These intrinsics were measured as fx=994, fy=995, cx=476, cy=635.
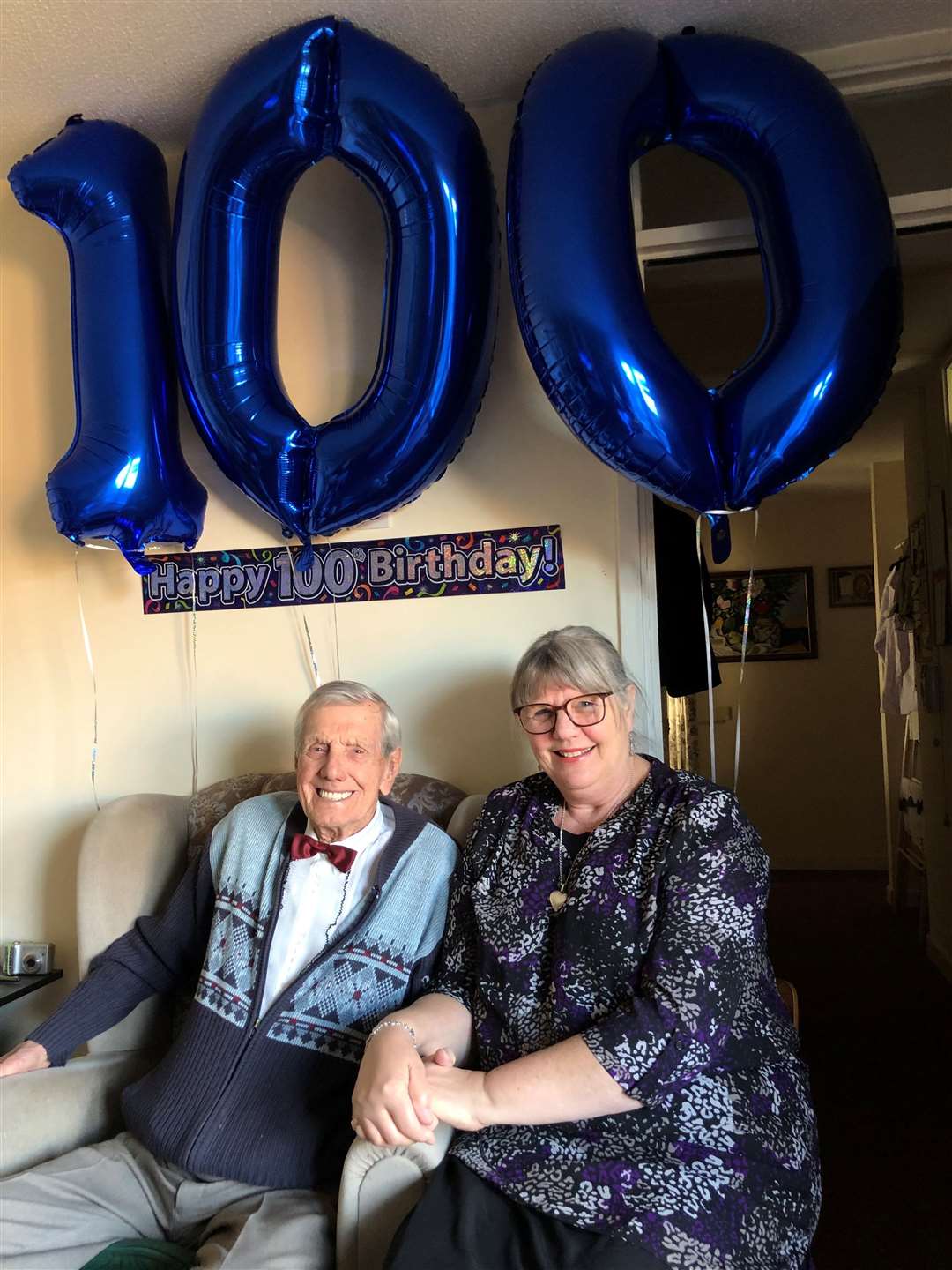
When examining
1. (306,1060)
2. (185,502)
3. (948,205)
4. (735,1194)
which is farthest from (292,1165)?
(948,205)

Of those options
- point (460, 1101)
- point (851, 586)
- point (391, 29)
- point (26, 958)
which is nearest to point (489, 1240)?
point (460, 1101)

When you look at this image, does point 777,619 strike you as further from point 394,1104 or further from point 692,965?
point 394,1104

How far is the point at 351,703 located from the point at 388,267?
0.85 m

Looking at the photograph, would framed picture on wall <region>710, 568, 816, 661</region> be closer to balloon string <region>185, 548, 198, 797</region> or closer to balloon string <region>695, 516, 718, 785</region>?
balloon string <region>695, 516, 718, 785</region>

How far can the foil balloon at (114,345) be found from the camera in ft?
6.59

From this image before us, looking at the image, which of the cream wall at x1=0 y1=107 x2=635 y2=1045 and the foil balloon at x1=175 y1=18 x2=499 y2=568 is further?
the cream wall at x1=0 y1=107 x2=635 y2=1045

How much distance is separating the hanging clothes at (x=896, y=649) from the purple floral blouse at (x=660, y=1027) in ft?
8.39

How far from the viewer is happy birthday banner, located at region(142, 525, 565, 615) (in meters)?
2.13

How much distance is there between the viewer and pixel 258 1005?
166cm

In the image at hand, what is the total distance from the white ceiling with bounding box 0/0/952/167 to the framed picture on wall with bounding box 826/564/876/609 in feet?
13.5

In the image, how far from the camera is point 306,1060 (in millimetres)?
1618

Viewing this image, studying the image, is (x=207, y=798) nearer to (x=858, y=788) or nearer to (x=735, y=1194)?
(x=735, y=1194)

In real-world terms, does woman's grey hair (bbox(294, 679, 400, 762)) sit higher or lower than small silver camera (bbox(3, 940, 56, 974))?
higher

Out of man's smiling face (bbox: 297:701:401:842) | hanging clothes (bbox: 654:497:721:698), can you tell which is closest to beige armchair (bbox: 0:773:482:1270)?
man's smiling face (bbox: 297:701:401:842)
